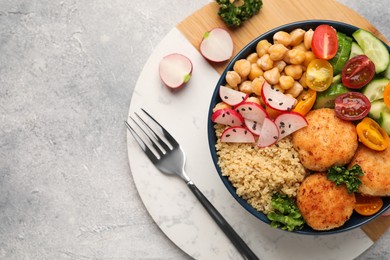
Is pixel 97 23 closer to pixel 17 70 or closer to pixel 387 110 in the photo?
pixel 17 70

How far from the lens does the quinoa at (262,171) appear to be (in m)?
2.10

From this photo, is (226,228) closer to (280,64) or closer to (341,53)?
(280,64)

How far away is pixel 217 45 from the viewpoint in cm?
238

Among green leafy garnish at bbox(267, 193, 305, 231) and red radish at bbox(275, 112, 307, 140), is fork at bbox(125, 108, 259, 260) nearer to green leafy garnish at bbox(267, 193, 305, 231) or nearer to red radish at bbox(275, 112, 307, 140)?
green leafy garnish at bbox(267, 193, 305, 231)

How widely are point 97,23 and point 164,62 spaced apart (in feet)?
1.56

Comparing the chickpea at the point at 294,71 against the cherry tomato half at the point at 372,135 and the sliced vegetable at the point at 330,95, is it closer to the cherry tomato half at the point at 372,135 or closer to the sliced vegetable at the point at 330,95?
the sliced vegetable at the point at 330,95

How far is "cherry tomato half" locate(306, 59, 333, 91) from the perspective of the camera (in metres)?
2.14

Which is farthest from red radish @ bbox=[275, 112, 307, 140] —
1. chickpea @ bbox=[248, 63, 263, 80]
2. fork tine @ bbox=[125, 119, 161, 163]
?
fork tine @ bbox=[125, 119, 161, 163]

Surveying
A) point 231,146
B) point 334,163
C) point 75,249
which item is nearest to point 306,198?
point 334,163

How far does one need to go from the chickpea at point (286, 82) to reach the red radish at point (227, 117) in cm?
23

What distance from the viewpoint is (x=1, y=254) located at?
2.68 meters

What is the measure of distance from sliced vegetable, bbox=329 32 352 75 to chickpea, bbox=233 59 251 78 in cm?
35

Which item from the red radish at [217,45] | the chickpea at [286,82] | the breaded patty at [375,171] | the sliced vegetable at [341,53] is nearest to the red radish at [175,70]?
the red radish at [217,45]

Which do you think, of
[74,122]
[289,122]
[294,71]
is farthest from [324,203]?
[74,122]
